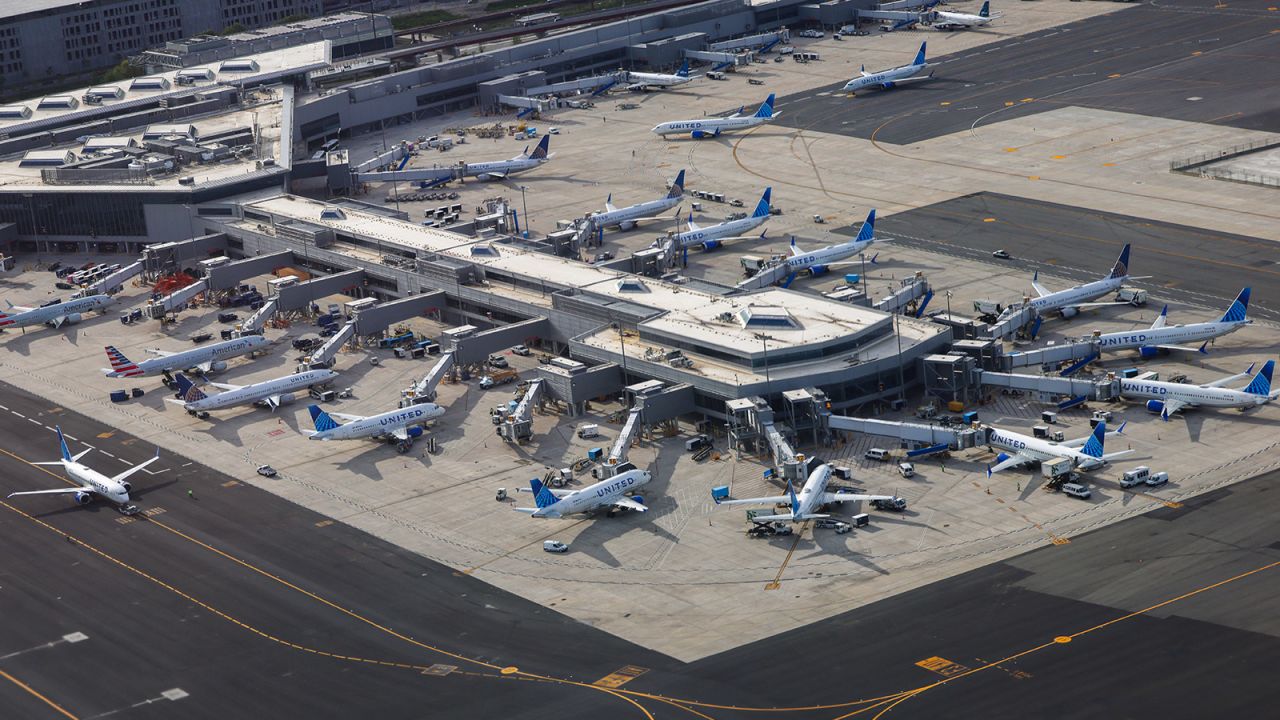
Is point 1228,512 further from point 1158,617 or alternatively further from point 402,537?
point 402,537

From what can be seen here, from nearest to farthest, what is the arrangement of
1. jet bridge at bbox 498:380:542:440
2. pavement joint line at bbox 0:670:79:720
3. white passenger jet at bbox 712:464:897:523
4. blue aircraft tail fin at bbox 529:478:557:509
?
1. pavement joint line at bbox 0:670:79:720
2. white passenger jet at bbox 712:464:897:523
3. blue aircraft tail fin at bbox 529:478:557:509
4. jet bridge at bbox 498:380:542:440

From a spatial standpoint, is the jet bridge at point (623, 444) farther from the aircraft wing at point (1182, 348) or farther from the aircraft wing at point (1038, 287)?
the aircraft wing at point (1182, 348)

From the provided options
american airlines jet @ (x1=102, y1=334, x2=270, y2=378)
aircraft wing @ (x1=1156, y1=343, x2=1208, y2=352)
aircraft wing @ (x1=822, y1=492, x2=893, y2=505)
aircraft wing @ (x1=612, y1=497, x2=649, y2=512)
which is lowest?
aircraft wing @ (x1=612, y1=497, x2=649, y2=512)

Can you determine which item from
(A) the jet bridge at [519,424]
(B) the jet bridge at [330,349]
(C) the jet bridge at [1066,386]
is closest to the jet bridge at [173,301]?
(B) the jet bridge at [330,349]

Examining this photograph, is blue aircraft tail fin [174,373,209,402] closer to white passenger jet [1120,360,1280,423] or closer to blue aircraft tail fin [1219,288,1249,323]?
white passenger jet [1120,360,1280,423]

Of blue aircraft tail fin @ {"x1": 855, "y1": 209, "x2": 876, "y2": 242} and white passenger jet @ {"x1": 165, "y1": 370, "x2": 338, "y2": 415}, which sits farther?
blue aircraft tail fin @ {"x1": 855, "y1": 209, "x2": 876, "y2": 242}

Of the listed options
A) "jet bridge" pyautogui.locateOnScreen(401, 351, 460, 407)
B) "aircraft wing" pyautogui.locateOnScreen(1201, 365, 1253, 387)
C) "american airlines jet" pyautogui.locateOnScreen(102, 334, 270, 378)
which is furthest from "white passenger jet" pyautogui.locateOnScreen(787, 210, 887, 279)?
"american airlines jet" pyautogui.locateOnScreen(102, 334, 270, 378)
